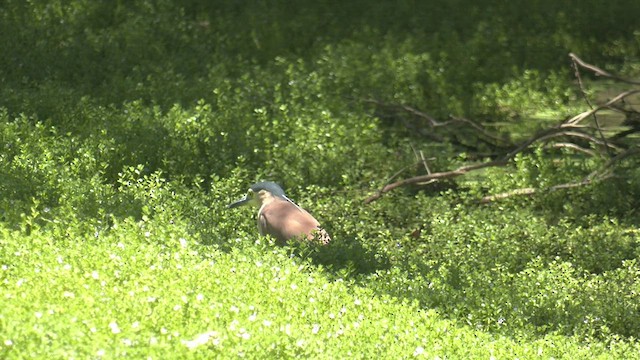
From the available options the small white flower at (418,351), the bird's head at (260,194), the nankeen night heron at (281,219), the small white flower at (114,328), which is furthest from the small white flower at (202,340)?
the bird's head at (260,194)

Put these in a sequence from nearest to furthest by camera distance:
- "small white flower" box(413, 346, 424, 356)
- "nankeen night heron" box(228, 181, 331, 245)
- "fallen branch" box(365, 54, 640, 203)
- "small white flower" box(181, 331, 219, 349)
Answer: "small white flower" box(181, 331, 219, 349) → "small white flower" box(413, 346, 424, 356) → "nankeen night heron" box(228, 181, 331, 245) → "fallen branch" box(365, 54, 640, 203)

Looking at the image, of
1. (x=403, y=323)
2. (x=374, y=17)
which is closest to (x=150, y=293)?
(x=403, y=323)

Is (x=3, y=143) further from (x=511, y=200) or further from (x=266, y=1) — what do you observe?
(x=266, y=1)

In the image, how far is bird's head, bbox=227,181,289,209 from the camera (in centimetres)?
808

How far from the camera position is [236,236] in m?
7.84

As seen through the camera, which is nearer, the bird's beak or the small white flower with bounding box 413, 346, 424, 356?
the small white flower with bounding box 413, 346, 424, 356

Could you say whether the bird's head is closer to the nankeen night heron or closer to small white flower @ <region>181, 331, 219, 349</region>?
the nankeen night heron

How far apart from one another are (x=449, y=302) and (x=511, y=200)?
2.52 meters

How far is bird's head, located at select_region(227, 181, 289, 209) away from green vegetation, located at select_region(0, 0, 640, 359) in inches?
4.5

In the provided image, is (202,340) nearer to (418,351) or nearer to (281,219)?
(418,351)

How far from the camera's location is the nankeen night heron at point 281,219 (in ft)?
24.7

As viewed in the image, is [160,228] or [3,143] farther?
[3,143]

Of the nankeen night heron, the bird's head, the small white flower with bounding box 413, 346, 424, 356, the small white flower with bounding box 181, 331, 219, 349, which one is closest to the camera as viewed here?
the small white flower with bounding box 181, 331, 219, 349

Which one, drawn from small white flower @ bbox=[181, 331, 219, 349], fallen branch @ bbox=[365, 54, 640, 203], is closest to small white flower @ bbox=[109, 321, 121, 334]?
small white flower @ bbox=[181, 331, 219, 349]
